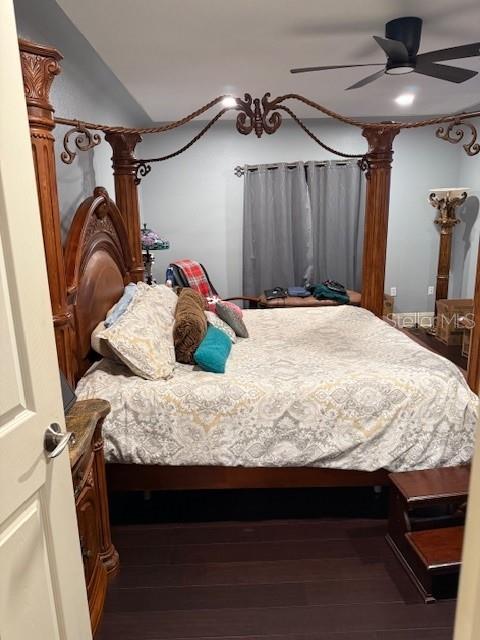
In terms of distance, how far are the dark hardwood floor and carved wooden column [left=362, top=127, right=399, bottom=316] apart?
1.68m

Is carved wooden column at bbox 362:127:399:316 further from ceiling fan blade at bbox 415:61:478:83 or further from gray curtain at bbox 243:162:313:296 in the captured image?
gray curtain at bbox 243:162:313:296

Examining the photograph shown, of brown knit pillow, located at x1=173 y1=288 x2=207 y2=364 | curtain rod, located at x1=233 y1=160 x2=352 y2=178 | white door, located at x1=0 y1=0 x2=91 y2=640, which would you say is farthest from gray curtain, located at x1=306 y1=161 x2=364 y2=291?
white door, located at x1=0 y1=0 x2=91 y2=640

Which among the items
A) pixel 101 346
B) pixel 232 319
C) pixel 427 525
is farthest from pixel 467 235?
pixel 101 346

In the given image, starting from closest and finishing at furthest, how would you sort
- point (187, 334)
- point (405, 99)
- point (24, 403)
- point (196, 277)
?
point (24, 403) < point (187, 334) < point (405, 99) < point (196, 277)

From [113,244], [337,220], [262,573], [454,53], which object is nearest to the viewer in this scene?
[262,573]

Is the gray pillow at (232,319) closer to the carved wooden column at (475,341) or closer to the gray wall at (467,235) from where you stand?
the carved wooden column at (475,341)

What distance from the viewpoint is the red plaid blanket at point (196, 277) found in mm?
4957

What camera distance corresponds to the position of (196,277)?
5066 mm

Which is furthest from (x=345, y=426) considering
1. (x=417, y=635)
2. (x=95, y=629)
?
(x=95, y=629)

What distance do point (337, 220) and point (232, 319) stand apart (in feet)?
9.55

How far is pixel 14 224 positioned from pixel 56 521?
2.51 feet

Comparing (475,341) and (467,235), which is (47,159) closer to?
(475,341)

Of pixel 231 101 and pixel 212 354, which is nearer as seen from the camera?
pixel 212 354

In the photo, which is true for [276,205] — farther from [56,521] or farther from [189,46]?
[56,521]
